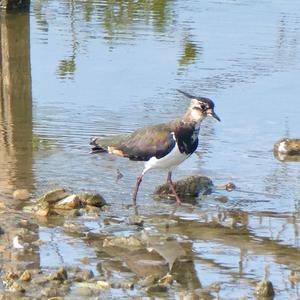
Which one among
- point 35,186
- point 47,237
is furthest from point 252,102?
point 47,237

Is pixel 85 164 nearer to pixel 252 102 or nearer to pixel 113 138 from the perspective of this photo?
pixel 113 138

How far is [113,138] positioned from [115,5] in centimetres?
907

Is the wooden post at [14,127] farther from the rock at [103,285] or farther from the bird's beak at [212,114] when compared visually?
the bird's beak at [212,114]

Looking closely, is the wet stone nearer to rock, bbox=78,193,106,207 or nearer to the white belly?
rock, bbox=78,193,106,207

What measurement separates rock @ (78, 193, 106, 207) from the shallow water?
16cm

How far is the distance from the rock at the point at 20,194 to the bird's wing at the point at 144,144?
81 cm

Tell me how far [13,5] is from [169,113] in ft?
17.0

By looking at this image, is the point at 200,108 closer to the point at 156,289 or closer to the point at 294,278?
the point at 294,278

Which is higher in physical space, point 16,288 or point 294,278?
point 16,288

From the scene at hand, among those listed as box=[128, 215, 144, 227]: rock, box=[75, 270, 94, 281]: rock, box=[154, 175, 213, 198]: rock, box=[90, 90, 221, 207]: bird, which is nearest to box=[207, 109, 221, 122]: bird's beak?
box=[90, 90, 221, 207]: bird

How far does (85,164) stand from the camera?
35.5ft

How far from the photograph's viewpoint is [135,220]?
9.11m

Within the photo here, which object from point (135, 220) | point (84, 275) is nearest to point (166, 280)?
point (84, 275)

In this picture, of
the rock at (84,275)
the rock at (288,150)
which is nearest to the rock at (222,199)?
the rock at (288,150)
